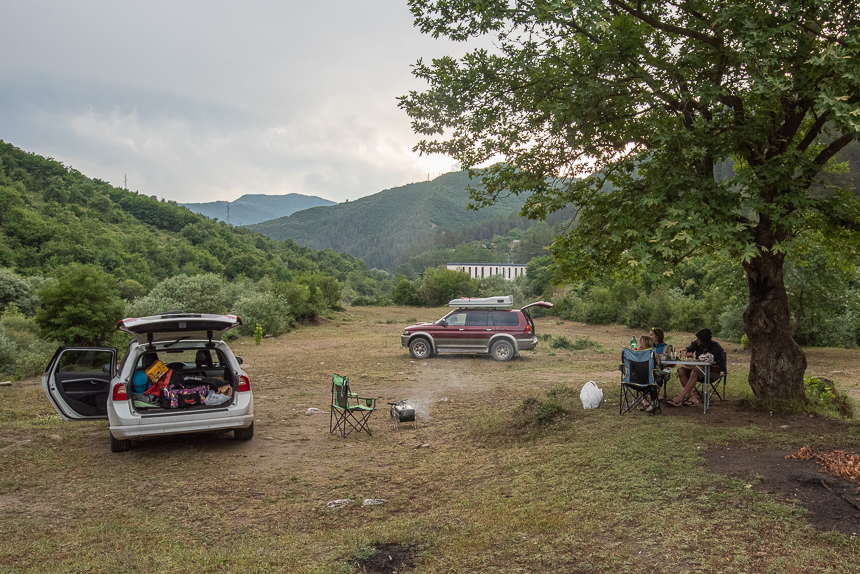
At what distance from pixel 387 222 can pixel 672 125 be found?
574ft

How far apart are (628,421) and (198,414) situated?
222 inches

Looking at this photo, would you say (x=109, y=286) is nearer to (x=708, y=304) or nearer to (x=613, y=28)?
(x=613, y=28)

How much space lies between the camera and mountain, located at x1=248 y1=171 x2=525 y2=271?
Result: 168750mm

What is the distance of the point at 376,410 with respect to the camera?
1060 centimetres

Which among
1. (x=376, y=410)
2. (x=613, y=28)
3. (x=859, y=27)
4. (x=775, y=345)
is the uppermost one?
(x=613, y=28)

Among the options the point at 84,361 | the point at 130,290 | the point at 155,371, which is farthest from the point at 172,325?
the point at 130,290

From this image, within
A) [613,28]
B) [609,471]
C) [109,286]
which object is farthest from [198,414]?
[109,286]

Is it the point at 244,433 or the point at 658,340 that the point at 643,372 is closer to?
the point at 658,340

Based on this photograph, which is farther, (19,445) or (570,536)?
(19,445)

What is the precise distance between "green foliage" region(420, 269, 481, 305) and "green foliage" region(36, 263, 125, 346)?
40364mm

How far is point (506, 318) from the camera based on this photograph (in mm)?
17594

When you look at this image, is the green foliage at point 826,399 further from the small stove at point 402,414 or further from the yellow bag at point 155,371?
the yellow bag at point 155,371

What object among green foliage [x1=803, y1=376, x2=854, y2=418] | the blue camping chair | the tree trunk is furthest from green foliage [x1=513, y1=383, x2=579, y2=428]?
green foliage [x1=803, y1=376, x2=854, y2=418]

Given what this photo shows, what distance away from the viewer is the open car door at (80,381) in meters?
7.70
